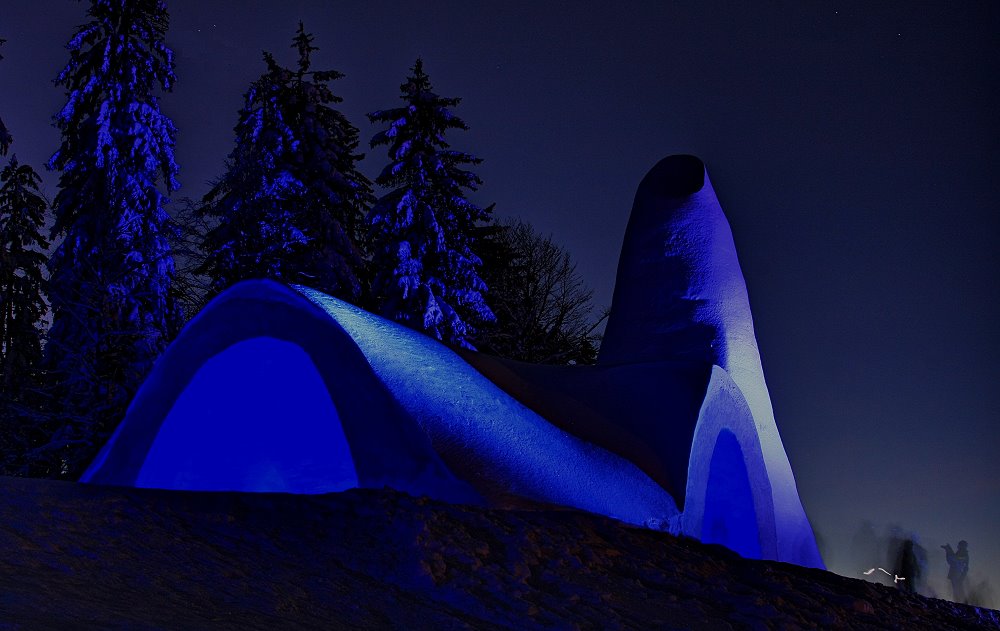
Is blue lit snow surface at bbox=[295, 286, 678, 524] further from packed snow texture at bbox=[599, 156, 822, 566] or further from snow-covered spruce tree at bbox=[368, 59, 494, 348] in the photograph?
snow-covered spruce tree at bbox=[368, 59, 494, 348]

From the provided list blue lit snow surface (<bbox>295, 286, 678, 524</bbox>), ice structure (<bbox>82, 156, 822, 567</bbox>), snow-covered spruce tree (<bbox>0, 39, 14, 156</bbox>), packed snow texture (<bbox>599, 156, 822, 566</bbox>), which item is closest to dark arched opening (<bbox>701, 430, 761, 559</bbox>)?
ice structure (<bbox>82, 156, 822, 567</bbox>)

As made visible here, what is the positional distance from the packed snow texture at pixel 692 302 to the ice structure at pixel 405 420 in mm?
1144

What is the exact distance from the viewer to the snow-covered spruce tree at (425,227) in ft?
61.9

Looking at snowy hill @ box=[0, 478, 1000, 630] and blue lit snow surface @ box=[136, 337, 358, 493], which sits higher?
blue lit snow surface @ box=[136, 337, 358, 493]

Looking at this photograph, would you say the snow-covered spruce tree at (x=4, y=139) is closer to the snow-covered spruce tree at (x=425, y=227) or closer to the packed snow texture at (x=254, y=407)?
the snow-covered spruce tree at (x=425, y=227)

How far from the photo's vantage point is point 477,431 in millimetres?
6480

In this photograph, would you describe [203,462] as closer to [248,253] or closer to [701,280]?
[701,280]

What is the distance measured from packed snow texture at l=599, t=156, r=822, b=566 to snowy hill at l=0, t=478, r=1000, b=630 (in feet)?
14.6

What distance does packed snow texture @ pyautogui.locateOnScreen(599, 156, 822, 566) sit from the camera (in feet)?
34.8

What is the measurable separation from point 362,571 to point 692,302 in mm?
6778

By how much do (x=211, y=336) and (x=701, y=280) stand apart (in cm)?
595

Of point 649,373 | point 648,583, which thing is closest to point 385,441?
point 648,583

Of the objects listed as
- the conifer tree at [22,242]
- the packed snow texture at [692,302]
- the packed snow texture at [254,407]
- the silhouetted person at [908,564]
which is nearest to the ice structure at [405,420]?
the packed snow texture at [254,407]

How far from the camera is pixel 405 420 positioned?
606cm
